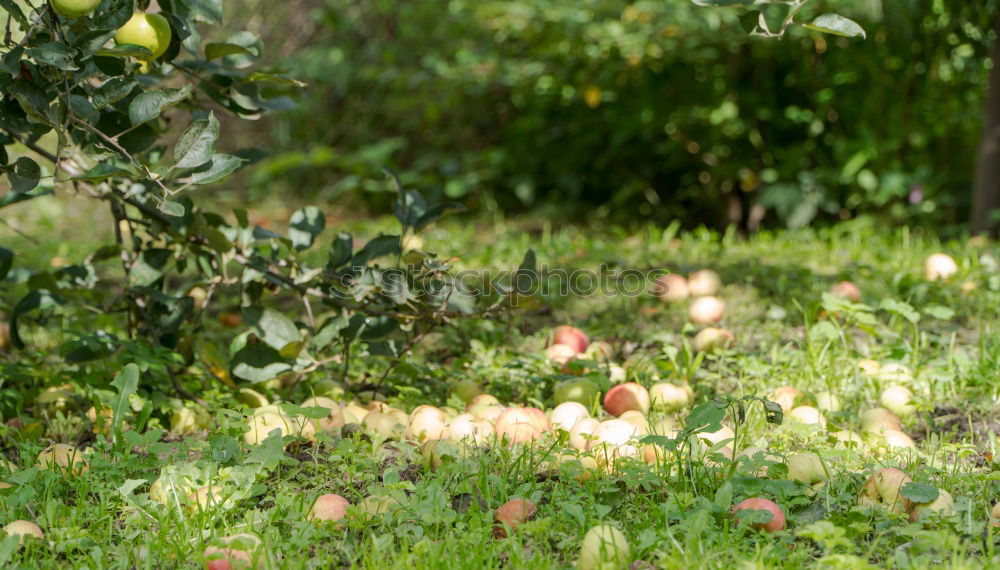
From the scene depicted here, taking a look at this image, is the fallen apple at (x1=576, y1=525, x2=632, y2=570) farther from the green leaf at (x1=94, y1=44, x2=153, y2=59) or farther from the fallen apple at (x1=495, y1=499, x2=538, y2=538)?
the green leaf at (x1=94, y1=44, x2=153, y2=59)

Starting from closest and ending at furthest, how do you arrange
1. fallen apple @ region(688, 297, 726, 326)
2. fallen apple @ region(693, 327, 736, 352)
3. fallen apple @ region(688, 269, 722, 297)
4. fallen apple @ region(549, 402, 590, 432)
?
1. fallen apple @ region(549, 402, 590, 432)
2. fallen apple @ region(693, 327, 736, 352)
3. fallen apple @ region(688, 297, 726, 326)
4. fallen apple @ region(688, 269, 722, 297)

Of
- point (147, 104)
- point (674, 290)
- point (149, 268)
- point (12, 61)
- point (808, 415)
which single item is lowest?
point (674, 290)

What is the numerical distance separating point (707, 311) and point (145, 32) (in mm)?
1804

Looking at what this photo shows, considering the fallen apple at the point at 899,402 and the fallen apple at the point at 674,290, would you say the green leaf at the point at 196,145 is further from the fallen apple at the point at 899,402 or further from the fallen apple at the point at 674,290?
the fallen apple at the point at 674,290

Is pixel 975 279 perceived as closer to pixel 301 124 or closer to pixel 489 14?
pixel 489 14

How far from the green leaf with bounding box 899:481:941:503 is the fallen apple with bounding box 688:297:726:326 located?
50.0 inches

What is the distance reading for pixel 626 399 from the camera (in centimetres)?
213

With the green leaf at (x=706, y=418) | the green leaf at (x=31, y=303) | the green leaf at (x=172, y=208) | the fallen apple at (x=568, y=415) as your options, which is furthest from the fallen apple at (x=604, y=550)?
the green leaf at (x=31, y=303)

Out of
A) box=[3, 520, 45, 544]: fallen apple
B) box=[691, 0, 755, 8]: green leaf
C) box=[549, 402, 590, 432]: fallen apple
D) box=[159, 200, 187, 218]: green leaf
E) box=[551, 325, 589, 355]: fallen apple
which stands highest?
box=[691, 0, 755, 8]: green leaf

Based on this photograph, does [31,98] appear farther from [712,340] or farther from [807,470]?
[712,340]

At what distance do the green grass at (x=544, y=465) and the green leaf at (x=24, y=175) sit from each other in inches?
19.0

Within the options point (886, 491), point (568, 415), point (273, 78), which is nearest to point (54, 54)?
point (273, 78)

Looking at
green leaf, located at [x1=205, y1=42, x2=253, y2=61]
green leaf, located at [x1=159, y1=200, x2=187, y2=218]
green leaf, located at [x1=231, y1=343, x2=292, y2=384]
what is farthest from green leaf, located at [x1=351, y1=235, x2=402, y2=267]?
green leaf, located at [x1=159, y1=200, x2=187, y2=218]

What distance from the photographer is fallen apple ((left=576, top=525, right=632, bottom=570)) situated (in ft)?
4.55
